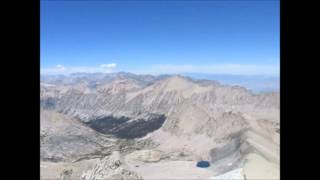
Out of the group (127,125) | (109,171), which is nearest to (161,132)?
(127,125)

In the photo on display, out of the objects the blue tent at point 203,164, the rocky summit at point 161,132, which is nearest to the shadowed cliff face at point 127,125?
the rocky summit at point 161,132

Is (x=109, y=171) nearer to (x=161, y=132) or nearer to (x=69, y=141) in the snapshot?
(x=69, y=141)

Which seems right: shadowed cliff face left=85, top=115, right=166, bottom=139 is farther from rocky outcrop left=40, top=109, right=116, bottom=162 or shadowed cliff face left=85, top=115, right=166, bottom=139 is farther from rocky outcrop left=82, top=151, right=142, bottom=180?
rocky outcrop left=82, top=151, right=142, bottom=180

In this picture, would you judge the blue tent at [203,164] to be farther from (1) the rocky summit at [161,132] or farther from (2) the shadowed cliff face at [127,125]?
(2) the shadowed cliff face at [127,125]
